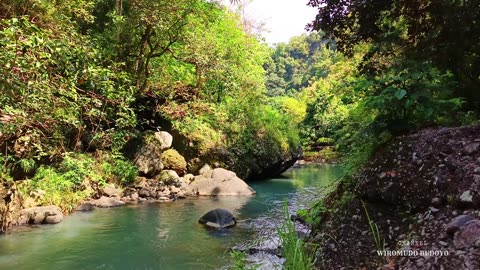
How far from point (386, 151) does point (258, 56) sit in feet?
58.9

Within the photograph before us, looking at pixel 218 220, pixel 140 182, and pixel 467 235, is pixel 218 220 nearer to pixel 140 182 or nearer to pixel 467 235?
pixel 140 182

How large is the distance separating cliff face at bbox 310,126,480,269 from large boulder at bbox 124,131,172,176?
10.3 meters


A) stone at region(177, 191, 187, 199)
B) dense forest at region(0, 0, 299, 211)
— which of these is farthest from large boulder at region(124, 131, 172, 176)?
stone at region(177, 191, 187, 199)

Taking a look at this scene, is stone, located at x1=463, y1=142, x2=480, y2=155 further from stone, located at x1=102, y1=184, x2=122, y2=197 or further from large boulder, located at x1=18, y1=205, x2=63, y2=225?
Answer: stone, located at x1=102, y1=184, x2=122, y2=197

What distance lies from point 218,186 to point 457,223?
1059 cm

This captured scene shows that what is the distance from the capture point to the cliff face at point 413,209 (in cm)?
257

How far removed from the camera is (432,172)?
304cm

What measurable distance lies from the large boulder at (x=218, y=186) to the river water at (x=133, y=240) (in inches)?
83.8

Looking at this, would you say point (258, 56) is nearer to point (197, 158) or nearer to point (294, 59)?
point (197, 158)

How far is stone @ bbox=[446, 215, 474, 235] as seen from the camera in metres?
2.56

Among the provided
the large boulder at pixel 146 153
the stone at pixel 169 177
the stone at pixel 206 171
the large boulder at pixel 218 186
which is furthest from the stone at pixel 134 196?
the stone at pixel 206 171

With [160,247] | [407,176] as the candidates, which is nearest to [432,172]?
[407,176]

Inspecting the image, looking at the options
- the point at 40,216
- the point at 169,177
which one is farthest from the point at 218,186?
the point at 40,216

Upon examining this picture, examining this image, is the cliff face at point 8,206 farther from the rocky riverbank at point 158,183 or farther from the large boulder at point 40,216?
the rocky riverbank at point 158,183
